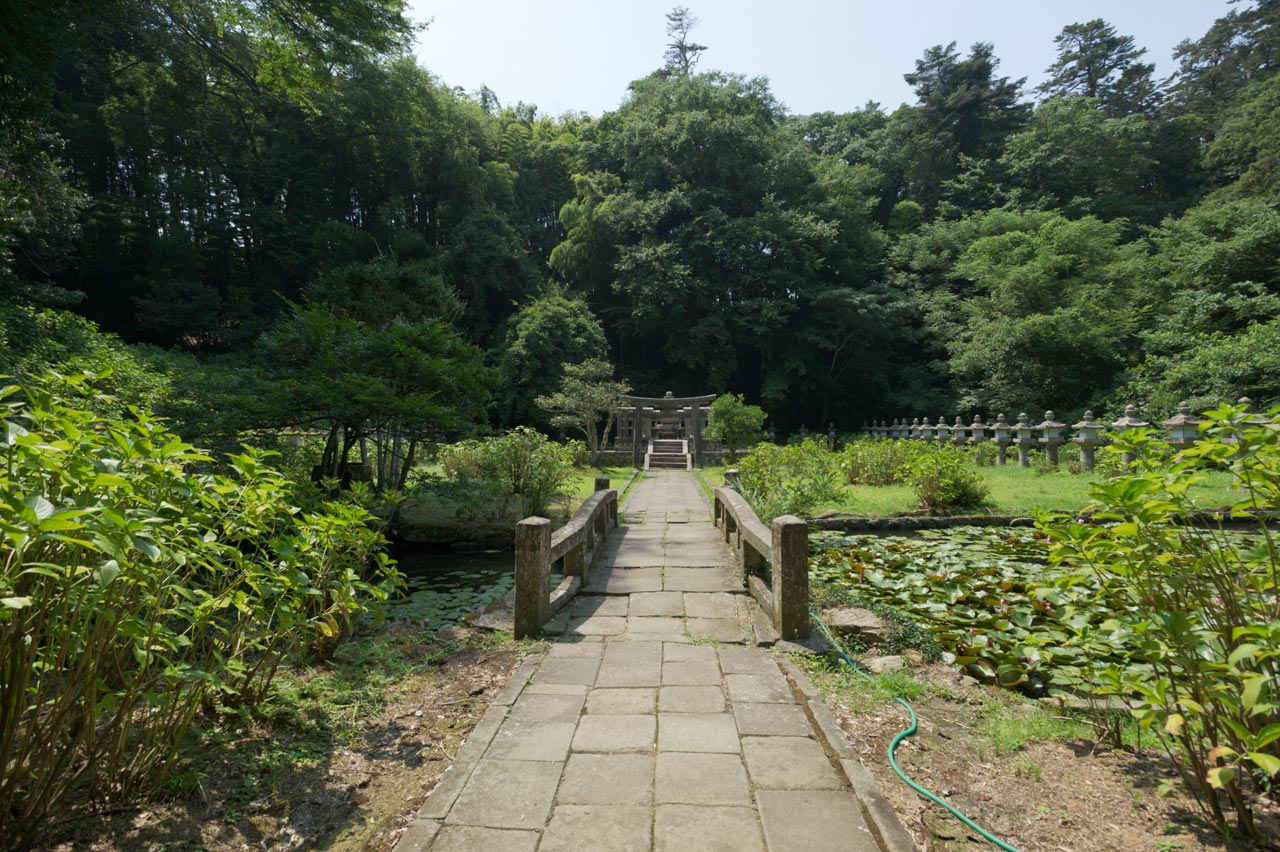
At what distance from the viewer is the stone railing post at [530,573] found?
3.60 m

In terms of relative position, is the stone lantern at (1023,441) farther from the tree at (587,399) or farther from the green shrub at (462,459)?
the green shrub at (462,459)

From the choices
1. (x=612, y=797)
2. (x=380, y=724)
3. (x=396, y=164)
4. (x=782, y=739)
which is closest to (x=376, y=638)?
(x=380, y=724)

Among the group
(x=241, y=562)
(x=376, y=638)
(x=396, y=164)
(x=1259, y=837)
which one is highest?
(x=396, y=164)

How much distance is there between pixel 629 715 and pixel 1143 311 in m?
18.5

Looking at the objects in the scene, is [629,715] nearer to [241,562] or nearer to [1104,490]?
[241,562]

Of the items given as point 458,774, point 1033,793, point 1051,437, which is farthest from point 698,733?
point 1051,437

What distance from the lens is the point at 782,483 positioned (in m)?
7.94

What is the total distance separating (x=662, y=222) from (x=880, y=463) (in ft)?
54.6

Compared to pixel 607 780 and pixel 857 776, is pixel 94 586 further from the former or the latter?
pixel 857 776

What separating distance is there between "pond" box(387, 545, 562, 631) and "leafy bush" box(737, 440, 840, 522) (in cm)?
269

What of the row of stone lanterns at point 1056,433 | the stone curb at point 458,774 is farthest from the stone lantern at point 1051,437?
the stone curb at point 458,774

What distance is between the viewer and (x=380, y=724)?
263cm

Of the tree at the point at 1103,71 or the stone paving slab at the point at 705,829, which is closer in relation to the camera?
the stone paving slab at the point at 705,829

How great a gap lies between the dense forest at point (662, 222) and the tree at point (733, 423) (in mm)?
6228
